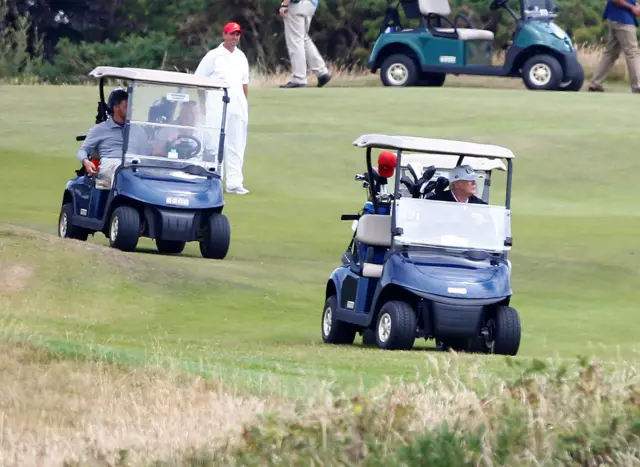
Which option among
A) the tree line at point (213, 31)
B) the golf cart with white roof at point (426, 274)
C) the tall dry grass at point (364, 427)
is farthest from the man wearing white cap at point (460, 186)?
the tree line at point (213, 31)

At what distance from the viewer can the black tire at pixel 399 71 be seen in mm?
30734

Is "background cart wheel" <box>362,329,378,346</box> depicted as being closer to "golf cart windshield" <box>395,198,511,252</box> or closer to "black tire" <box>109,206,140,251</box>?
"golf cart windshield" <box>395,198,511,252</box>

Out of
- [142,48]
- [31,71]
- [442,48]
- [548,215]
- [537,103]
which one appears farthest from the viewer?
[142,48]

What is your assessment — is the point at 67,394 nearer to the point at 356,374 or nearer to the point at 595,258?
the point at 356,374

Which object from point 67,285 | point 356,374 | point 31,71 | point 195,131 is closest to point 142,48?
point 31,71

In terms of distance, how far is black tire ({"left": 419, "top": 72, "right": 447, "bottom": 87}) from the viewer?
1236 inches

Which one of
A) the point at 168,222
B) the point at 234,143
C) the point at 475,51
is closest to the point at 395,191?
the point at 168,222

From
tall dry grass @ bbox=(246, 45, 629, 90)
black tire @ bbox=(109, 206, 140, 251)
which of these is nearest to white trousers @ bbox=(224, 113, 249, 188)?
black tire @ bbox=(109, 206, 140, 251)

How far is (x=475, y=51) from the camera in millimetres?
30547

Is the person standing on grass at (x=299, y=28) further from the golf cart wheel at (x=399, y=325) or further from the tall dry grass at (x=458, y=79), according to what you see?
the golf cart wheel at (x=399, y=325)

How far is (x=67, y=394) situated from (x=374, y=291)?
335 cm

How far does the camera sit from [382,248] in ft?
38.8

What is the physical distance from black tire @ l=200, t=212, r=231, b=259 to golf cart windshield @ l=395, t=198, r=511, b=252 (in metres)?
4.11

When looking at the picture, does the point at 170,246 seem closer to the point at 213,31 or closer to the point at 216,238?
the point at 216,238
